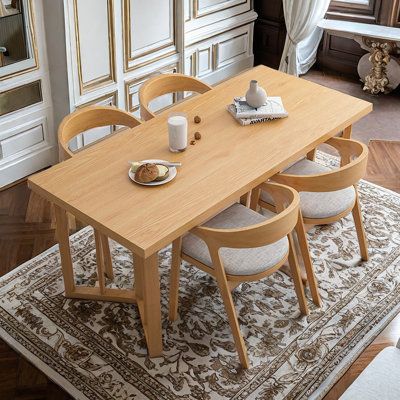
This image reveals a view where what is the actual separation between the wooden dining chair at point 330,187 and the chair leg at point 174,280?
58 cm

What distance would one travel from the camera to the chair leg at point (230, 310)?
9.68 feet

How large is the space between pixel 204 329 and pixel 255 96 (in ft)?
3.88

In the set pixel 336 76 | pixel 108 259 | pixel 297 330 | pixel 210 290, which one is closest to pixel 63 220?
pixel 108 259

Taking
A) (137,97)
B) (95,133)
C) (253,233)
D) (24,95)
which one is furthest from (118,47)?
(253,233)

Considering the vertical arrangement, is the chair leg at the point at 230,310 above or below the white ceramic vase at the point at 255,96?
below

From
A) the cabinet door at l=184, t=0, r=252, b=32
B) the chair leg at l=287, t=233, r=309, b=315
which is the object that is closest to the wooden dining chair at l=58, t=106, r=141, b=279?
the chair leg at l=287, t=233, r=309, b=315

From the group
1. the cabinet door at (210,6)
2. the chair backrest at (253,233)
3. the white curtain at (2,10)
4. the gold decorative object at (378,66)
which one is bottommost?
the gold decorative object at (378,66)

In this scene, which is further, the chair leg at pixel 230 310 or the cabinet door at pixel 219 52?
the cabinet door at pixel 219 52

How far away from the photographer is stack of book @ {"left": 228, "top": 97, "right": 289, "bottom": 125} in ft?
11.7

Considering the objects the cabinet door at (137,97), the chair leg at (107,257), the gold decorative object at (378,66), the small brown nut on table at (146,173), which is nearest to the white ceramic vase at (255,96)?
the small brown nut on table at (146,173)

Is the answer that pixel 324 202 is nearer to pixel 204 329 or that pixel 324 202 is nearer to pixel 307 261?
pixel 307 261

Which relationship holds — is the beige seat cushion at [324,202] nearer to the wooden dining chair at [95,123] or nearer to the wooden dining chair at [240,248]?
the wooden dining chair at [240,248]

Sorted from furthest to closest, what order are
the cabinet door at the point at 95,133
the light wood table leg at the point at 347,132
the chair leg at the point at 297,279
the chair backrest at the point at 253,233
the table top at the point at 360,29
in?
the table top at the point at 360,29 < the cabinet door at the point at 95,133 < the light wood table leg at the point at 347,132 < the chair leg at the point at 297,279 < the chair backrest at the point at 253,233

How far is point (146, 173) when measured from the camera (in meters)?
3.04
